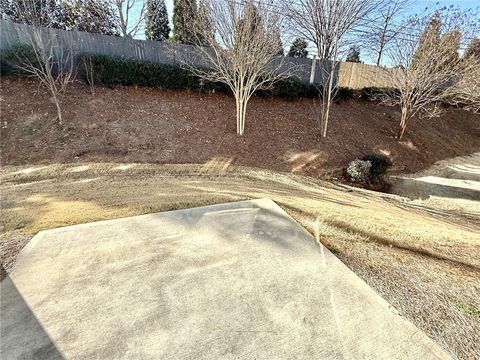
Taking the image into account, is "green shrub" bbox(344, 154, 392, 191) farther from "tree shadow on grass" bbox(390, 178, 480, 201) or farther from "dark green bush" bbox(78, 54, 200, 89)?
"dark green bush" bbox(78, 54, 200, 89)

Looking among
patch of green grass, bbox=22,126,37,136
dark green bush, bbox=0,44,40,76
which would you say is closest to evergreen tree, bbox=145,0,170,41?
dark green bush, bbox=0,44,40,76

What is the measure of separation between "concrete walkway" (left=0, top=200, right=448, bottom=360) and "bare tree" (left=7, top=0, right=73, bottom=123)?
531cm

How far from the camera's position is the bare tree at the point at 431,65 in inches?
299

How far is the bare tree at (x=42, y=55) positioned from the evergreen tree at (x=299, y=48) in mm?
7511

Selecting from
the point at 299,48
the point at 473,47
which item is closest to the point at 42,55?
the point at 299,48

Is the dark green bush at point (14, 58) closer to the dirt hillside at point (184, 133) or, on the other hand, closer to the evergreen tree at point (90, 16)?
the dirt hillside at point (184, 133)

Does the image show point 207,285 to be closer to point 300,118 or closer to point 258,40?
point 258,40

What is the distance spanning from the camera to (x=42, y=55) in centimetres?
570

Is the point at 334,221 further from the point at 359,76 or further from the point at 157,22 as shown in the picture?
the point at 157,22

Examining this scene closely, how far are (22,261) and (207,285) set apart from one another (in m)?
1.61

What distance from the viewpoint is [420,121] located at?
11195 millimetres

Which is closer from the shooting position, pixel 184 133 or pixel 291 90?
pixel 184 133

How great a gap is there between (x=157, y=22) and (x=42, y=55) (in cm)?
877

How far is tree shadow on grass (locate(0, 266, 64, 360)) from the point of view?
54.8 inches
